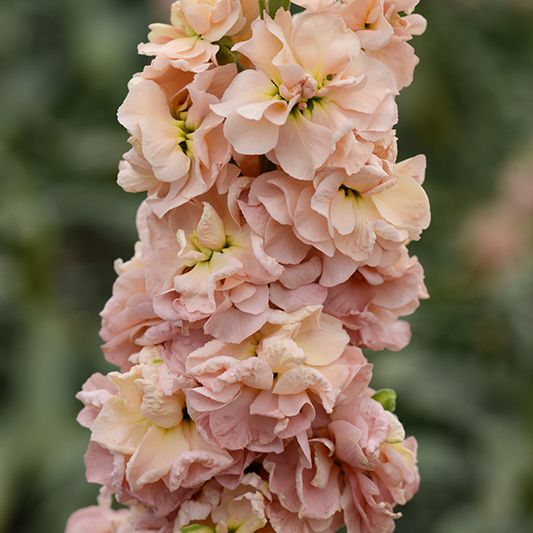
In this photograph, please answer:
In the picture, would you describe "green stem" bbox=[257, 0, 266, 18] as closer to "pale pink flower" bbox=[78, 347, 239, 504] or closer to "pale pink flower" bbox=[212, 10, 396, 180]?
"pale pink flower" bbox=[212, 10, 396, 180]

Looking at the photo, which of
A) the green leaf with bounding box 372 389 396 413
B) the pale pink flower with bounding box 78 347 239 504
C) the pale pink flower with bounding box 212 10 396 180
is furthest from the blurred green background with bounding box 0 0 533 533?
the pale pink flower with bounding box 212 10 396 180

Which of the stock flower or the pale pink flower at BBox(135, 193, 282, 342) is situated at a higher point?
the pale pink flower at BBox(135, 193, 282, 342)

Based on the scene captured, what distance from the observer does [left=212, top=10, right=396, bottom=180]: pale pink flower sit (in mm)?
1805

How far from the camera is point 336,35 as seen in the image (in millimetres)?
1827

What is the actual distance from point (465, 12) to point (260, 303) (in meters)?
7.03

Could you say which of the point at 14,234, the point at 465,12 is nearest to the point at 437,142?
the point at 465,12

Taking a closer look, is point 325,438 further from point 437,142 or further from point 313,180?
point 437,142

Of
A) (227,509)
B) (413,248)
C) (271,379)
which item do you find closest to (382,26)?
(271,379)

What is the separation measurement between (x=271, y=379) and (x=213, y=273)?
18cm

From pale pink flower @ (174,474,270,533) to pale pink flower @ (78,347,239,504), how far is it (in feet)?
0.14

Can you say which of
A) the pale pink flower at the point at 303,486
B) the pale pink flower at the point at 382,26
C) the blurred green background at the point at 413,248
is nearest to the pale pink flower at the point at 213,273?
the pale pink flower at the point at 303,486

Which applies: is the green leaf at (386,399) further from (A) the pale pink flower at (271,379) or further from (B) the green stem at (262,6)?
(B) the green stem at (262,6)

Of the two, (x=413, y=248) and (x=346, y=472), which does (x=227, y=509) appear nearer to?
(x=346, y=472)

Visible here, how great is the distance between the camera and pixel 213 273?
183 cm
